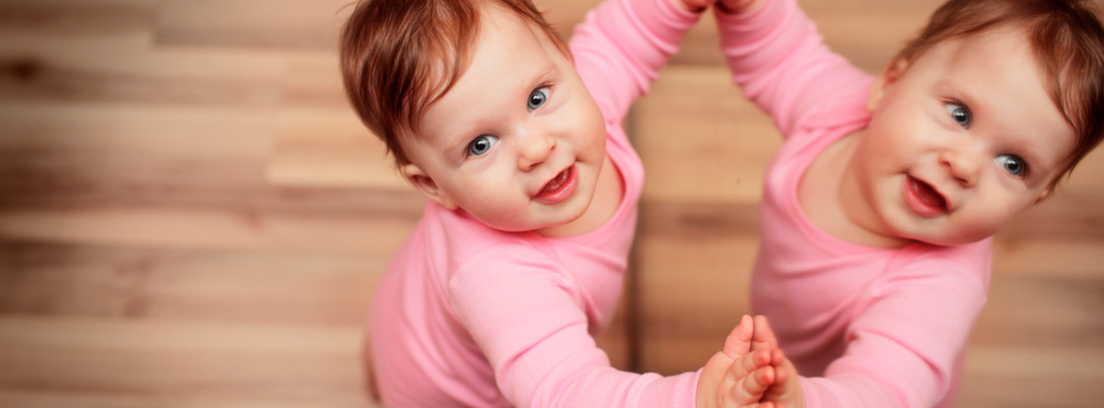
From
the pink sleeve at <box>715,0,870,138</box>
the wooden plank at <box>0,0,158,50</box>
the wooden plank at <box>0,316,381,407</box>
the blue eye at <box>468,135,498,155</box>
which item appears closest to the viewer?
the blue eye at <box>468,135,498,155</box>

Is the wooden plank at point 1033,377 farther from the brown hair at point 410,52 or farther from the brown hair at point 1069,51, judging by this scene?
the brown hair at point 410,52

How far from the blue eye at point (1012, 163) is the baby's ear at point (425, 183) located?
1.07 ft

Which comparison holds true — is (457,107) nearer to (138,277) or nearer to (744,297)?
(744,297)

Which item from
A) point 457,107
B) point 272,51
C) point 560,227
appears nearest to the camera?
point 457,107

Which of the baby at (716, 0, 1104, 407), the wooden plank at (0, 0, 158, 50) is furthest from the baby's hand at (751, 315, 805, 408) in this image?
the wooden plank at (0, 0, 158, 50)

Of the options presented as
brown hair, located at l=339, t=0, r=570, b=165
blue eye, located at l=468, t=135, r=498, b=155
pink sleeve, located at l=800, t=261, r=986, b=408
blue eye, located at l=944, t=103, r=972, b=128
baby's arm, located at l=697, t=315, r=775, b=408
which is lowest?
pink sleeve, located at l=800, t=261, r=986, b=408

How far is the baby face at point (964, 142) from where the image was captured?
45 centimetres

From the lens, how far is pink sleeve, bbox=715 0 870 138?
0.61m

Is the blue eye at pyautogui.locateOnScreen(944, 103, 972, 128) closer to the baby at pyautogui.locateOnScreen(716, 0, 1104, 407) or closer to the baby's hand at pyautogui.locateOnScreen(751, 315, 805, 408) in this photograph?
the baby at pyautogui.locateOnScreen(716, 0, 1104, 407)

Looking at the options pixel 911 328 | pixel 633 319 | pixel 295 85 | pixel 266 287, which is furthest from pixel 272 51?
pixel 911 328

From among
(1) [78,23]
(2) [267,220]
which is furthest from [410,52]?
(1) [78,23]

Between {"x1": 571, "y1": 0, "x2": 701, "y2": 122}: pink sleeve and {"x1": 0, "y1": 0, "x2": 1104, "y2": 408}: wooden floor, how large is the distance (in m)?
0.08

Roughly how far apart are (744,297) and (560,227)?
186 mm

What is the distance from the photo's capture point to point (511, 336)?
493 mm
